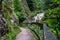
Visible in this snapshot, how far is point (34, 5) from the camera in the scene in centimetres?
3988

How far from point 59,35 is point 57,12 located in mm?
2491

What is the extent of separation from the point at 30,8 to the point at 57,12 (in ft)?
82.4

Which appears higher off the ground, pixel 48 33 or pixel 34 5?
pixel 48 33

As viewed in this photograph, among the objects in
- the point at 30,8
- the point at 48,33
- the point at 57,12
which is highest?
the point at 48,33

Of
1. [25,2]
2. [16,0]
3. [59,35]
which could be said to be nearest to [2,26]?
[59,35]

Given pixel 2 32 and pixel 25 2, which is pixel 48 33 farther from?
pixel 25 2

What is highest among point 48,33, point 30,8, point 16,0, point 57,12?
point 48,33

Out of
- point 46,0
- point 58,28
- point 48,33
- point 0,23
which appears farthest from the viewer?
point 46,0

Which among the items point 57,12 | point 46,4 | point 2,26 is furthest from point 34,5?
point 2,26

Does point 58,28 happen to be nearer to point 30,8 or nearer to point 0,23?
point 0,23

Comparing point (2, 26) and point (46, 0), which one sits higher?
point (2, 26)

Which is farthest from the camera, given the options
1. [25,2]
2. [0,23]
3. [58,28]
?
[25,2]

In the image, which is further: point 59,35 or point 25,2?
point 25,2

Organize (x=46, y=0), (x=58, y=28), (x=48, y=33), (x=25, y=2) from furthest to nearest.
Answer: (x=25, y=2) < (x=46, y=0) < (x=58, y=28) < (x=48, y=33)
